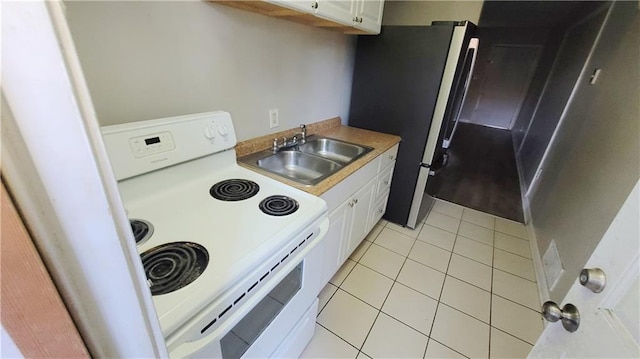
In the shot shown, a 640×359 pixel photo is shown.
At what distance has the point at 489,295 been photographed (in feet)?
5.74

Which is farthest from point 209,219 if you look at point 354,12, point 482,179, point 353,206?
point 482,179

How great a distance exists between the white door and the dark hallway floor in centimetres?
178

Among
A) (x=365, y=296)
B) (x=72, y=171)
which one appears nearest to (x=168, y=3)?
(x=72, y=171)

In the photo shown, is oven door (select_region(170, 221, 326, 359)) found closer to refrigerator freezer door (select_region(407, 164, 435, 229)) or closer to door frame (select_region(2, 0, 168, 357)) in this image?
door frame (select_region(2, 0, 168, 357))

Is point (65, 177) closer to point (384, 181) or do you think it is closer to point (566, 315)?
point (566, 315)

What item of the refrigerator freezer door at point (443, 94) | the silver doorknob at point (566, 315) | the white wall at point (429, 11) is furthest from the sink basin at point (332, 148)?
the white wall at point (429, 11)

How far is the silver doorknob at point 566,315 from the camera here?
0.59 meters

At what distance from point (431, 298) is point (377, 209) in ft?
2.43

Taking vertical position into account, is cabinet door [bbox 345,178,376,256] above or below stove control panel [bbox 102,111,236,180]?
below

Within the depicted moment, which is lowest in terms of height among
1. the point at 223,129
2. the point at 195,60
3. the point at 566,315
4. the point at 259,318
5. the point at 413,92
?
the point at 259,318

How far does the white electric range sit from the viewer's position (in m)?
0.63

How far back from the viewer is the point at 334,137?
6.54ft

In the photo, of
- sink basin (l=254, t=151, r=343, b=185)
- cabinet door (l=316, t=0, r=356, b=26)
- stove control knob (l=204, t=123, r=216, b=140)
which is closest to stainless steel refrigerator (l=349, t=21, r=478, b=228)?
cabinet door (l=316, t=0, r=356, b=26)

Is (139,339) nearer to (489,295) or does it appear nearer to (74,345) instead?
(74,345)
